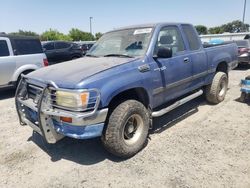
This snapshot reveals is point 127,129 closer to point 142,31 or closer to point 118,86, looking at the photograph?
point 118,86

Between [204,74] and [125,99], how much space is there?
2483 millimetres

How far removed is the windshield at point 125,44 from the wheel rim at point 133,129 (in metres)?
1.06

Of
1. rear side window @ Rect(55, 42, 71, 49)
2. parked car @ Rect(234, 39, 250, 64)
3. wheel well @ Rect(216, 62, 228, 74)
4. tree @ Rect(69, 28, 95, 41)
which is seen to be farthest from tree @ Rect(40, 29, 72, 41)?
wheel well @ Rect(216, 62, 228, 74)

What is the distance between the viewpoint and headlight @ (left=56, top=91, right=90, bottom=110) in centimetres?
314

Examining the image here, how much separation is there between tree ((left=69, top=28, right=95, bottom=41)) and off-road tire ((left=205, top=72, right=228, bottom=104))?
2033 inches

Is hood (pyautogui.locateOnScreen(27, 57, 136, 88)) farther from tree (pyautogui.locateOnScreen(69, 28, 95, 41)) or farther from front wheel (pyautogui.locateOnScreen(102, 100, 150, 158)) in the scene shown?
tree (pyautogui.locateOnScreen(69, 28, 95, 41))

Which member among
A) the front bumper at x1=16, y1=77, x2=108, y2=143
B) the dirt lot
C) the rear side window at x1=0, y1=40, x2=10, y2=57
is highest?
the rear side window at x1=0, y1=40, x2=10, y2=57

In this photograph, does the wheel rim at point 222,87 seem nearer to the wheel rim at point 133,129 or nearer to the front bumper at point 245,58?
the wheel rim at point 133,129

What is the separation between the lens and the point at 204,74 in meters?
5.54

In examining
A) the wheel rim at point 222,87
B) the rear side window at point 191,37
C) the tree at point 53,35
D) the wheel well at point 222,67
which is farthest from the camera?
the tree at point 53,35

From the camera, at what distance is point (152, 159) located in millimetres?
3738

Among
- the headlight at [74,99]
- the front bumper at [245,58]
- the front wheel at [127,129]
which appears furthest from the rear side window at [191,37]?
the front bumper at [245,58]

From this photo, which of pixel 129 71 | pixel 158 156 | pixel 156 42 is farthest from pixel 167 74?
pixel 158 156

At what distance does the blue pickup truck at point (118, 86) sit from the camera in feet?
10.7
